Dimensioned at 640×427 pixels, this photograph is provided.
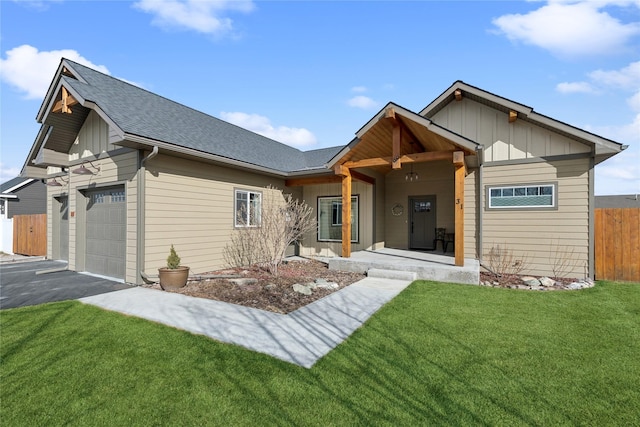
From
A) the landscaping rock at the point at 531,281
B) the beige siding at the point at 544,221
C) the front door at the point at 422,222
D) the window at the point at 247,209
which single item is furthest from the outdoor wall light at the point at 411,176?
the window at the point at 247,209

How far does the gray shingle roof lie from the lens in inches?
272

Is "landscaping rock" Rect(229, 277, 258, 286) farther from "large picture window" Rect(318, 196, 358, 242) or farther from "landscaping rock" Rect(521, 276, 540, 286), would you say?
"landscaping rock" Rect(521, 276, 540, 286)

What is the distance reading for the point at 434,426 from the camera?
2.31m

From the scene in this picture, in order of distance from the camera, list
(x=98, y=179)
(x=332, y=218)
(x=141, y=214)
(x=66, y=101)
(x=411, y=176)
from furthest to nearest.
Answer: (x=332, y=218) < (x=411, y=176) < (x=98, y=179) < (x=66, y=101) < (x=141, y=214)

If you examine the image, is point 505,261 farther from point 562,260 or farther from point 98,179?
point 98,179

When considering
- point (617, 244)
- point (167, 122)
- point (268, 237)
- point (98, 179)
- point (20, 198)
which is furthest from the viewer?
point (20, 198)

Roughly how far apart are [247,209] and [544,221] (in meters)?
8.63

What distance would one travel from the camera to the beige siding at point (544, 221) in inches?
299

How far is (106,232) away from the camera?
7938 millimetres

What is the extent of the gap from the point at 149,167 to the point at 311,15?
694cm

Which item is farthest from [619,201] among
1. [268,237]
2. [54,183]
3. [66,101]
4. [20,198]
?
[20,198]

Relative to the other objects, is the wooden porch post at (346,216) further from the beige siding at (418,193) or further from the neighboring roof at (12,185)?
the neighboring roof at (12,185)

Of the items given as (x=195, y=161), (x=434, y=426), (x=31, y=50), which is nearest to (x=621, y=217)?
(x=434, y=426)

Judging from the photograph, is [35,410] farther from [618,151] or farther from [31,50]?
[31,50]
